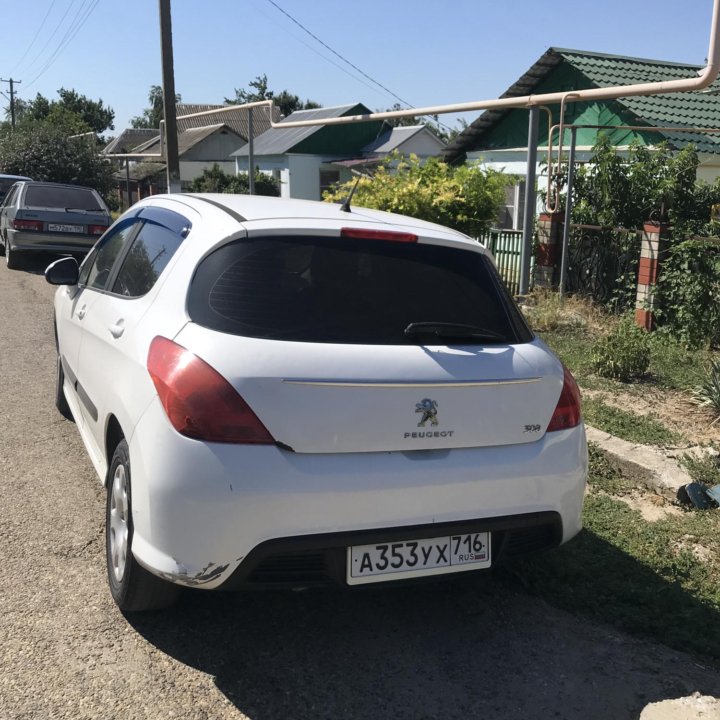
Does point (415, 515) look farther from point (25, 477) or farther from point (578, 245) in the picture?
point (578, 245)

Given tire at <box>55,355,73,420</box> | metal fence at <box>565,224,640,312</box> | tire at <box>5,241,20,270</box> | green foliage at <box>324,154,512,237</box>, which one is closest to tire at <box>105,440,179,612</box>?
tire at <box>55,355,73,420</box>

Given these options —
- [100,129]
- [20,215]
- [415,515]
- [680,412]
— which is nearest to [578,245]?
[680,412]

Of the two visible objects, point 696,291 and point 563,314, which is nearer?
point 696,291

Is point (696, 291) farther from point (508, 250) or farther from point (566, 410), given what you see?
point (566, 410)

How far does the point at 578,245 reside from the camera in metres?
10.4

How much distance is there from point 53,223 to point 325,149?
24.5m

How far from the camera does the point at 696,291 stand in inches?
322

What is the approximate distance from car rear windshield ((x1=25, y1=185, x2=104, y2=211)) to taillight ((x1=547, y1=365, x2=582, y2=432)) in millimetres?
12694

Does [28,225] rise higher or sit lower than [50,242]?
higher

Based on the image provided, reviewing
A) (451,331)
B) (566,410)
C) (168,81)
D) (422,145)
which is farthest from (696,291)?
(422,145)

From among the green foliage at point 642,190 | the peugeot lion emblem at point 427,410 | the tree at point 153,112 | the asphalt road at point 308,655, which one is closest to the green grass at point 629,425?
the asphalt road at point 308,655

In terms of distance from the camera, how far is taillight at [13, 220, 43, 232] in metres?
14.0

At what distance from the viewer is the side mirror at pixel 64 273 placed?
510 centimetres

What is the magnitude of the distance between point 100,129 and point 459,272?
319 ft
